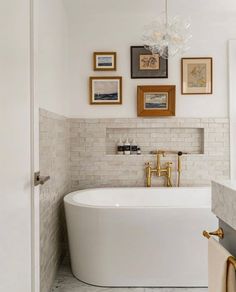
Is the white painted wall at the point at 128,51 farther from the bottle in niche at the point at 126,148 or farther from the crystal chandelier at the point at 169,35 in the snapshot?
the crystal chandelier at the point at 169,35

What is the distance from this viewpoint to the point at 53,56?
112 inches

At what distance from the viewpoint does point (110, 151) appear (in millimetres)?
3771

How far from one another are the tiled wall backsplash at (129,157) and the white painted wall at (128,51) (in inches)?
4.7

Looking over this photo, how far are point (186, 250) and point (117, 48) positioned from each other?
2.34m

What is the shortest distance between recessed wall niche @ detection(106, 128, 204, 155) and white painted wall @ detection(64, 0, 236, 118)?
0.67 feet

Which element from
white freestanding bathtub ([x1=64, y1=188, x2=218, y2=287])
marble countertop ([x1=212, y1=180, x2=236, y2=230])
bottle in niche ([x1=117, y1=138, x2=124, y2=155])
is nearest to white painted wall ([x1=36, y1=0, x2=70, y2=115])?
bottle in niche ([x1=117, y1=138, x2=124, y2=155])

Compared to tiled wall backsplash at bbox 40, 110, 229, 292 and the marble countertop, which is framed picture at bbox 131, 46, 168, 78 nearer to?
tiled wall backsplash at bbox 40, 110, 229, 292

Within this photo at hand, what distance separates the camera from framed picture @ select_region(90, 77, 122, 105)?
3674 mm

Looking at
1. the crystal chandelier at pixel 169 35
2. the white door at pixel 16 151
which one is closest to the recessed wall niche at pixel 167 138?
the crystal chandelier at pixel 169 35

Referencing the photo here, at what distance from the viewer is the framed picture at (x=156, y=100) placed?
3.65 m

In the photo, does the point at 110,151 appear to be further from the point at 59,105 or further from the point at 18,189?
the point at 18,189

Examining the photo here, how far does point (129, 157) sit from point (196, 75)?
123cm

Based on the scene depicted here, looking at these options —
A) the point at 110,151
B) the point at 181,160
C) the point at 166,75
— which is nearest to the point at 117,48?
the point at 166,75

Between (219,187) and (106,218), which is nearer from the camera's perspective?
(219,187)
